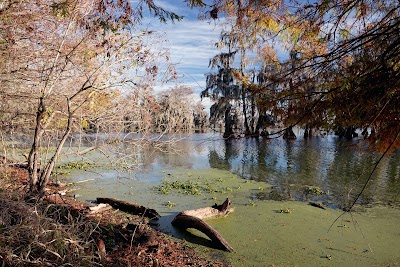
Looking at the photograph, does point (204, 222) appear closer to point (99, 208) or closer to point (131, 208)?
point (131, 208)

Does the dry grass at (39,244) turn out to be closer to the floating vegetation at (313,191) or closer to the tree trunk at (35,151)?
the tree trunk at (35,151)

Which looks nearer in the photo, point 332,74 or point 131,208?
point 332,74

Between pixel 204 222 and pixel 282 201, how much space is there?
11.3 feet

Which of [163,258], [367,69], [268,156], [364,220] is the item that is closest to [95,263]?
[163,258]

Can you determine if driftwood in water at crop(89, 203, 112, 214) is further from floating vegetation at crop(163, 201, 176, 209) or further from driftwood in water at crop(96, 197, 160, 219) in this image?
floating vegetation at crop(163, 201, 176, 209)

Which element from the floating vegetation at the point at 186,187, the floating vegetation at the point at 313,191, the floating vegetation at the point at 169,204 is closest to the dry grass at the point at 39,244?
the floating vegetation at the point at 169,204

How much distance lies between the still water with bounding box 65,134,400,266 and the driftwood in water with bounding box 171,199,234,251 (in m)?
0.15

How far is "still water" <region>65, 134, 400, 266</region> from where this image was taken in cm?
510

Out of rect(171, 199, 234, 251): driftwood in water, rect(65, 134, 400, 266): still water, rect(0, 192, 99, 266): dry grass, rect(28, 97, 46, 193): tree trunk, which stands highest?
rect(28, 97, 46, 193): tree trunk

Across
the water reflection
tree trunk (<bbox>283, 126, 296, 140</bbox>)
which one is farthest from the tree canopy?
the water reflection

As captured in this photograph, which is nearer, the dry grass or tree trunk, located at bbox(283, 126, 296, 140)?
tree trunk, located at bbox(283, 126, 296, 140)

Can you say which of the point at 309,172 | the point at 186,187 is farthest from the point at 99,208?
the point at 309,172

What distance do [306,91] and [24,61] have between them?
5480 mm

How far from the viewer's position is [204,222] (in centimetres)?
577
